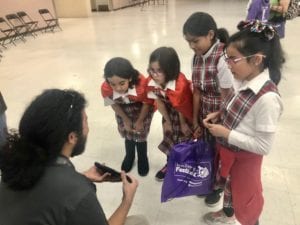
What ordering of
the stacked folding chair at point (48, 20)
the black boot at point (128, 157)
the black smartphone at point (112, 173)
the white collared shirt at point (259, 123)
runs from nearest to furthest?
the white collared shirt at point (259, 123)
the black smartphone at point (112, 173)
the black boot at point (128, 157)
the stacked folding chair at point (48, 20)

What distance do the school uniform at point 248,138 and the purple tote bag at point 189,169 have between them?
100 mm

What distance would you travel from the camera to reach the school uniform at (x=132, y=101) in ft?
6.16

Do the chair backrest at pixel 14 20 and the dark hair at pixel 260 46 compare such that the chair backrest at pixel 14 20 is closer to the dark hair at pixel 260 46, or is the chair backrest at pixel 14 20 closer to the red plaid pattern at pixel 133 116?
the red plaid pattern at pixel 133 116

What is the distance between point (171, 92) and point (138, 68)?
2935 mm

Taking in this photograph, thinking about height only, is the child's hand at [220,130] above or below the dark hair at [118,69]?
below

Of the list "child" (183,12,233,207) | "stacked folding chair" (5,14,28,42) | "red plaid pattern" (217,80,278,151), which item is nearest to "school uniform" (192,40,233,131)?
"child" (183,12,233,207)

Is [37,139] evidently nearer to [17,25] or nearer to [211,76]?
[211,76]

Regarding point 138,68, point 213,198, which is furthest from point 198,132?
point 138,68

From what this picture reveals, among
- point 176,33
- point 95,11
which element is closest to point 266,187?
point 176,33

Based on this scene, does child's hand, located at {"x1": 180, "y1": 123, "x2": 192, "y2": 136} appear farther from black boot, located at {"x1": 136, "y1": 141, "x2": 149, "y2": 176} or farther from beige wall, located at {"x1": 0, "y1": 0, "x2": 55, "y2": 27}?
beige wall, located at {"x1": 0, "y1": 0, "x2": 55, "y2": 27}

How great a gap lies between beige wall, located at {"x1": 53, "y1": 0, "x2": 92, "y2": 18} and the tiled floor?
93 cm

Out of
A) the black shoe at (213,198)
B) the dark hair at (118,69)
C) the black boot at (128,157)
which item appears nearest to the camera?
the dark hair at (118,69)

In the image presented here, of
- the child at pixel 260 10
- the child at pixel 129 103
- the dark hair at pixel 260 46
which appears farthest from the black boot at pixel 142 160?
the child at pixel 260 10

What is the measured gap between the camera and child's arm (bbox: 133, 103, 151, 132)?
1.97m
